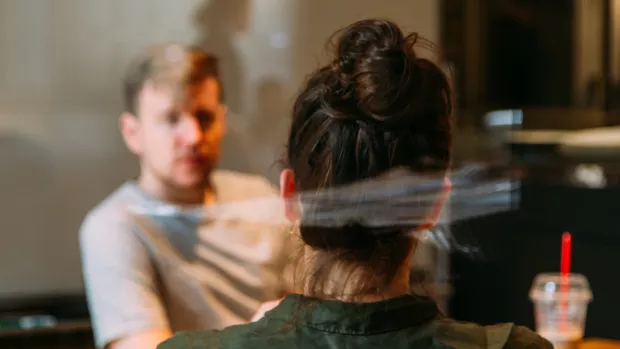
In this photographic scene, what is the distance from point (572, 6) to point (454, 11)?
25cm

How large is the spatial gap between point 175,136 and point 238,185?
5.7 inches

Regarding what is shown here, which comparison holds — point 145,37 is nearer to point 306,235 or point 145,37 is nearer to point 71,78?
point 71,78

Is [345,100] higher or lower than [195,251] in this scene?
higher

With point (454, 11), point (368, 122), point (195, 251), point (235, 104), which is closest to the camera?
point (368, 122)

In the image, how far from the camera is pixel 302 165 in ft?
2.40

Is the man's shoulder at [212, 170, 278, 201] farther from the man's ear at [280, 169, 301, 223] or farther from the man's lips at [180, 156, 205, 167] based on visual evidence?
the man's ear at [280, 169, 301, 223]

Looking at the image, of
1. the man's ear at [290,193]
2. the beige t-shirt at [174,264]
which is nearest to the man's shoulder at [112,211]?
the beige t-shirt at [174,264]

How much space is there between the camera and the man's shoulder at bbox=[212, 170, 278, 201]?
129 centimetres

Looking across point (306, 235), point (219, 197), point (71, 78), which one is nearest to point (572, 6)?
point (219, 197)

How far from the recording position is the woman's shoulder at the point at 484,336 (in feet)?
2.37

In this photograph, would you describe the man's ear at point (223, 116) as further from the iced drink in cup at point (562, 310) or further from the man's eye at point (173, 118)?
the iced drink in cup at point (562, 310)

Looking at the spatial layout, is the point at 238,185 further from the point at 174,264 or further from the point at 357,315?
the point at 357,315

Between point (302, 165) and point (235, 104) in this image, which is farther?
point (235, 104)

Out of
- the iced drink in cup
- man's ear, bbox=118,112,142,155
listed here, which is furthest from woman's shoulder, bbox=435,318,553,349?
man's ear, bbox=118,112,142,155
